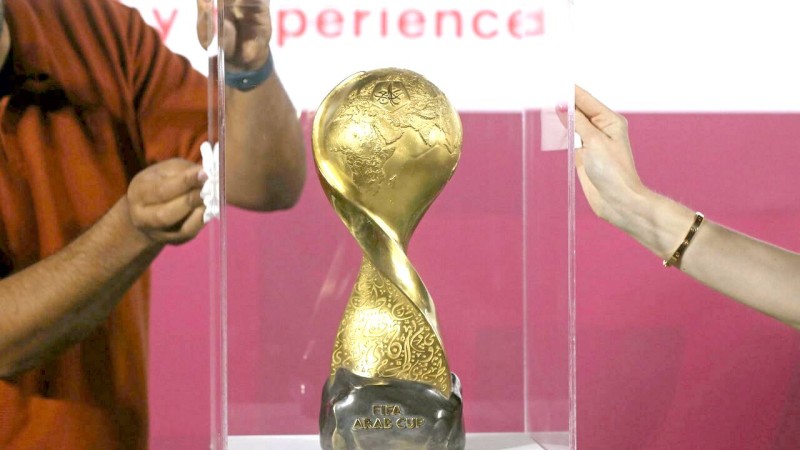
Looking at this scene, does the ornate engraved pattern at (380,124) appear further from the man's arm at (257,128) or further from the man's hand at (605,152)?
the man's hand at (605,152)

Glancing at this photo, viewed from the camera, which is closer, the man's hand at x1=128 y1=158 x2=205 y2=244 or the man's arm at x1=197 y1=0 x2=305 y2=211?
the man's arm at x1=197 y1=0 x2=305 y2=211

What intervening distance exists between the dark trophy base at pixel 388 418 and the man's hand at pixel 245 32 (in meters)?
0.42

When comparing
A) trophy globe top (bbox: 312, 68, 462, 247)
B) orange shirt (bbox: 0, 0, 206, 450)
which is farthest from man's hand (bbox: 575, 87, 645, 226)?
orange shirt (bbox: 0, 0, 206, 450)

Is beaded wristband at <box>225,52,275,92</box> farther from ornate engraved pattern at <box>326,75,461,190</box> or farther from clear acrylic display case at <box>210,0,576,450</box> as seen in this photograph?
ornate engraved pattern at <box>326,75,461,190</box>

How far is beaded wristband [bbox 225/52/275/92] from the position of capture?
4.25ft

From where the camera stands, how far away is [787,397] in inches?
69.9

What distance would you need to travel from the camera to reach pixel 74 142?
1.48 m

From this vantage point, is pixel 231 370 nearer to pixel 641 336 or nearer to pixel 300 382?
pixel 300 382

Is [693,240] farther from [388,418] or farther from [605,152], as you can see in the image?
[388,418]

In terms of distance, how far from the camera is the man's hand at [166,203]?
143 centimetres

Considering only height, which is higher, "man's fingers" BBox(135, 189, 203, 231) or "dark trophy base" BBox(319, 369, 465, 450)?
"man's fingers" BBox(135, 189, 203, 231)

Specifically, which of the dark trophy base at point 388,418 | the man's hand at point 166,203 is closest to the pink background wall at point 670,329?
the man's hand at point 166,203

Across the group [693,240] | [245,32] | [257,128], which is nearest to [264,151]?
[257,128]

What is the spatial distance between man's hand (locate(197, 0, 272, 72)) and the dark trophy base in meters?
0.42
